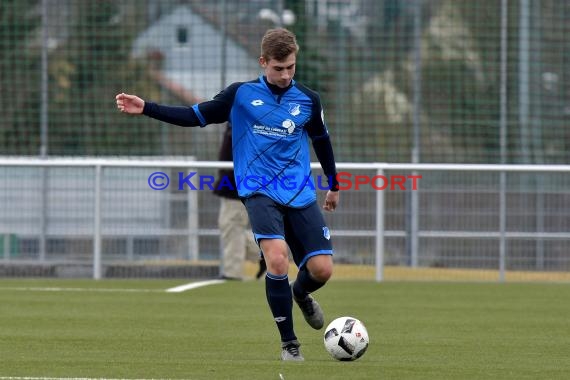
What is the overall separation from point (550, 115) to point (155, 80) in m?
6.85

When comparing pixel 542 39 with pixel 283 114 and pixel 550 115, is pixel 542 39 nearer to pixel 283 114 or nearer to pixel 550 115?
pixel 550 115

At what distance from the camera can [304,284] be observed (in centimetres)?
820

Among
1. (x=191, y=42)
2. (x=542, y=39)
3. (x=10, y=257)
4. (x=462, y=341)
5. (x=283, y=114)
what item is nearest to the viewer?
(x=283, y=114)

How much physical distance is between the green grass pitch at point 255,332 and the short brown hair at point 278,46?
1.72m

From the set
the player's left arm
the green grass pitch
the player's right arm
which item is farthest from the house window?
the player's right arm

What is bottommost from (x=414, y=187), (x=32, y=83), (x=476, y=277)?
(x=476, y=277)

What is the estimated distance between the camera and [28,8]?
22891 millimetres

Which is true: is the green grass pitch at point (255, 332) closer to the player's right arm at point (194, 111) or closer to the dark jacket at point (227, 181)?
the dark jacket at point (227, 181)

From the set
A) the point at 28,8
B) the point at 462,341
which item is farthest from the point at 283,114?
the point at 28,8

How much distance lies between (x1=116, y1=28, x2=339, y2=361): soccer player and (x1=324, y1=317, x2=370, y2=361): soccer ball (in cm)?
20

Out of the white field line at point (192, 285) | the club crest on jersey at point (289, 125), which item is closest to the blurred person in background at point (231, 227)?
the white field line at point (192, 285)

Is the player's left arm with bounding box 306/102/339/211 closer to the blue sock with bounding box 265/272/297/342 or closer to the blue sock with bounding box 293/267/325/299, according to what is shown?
the blue sock with bounding box 293/267/325/299

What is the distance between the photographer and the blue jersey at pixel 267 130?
7914mm

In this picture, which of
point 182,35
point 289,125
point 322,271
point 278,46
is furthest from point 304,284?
point 182,35
